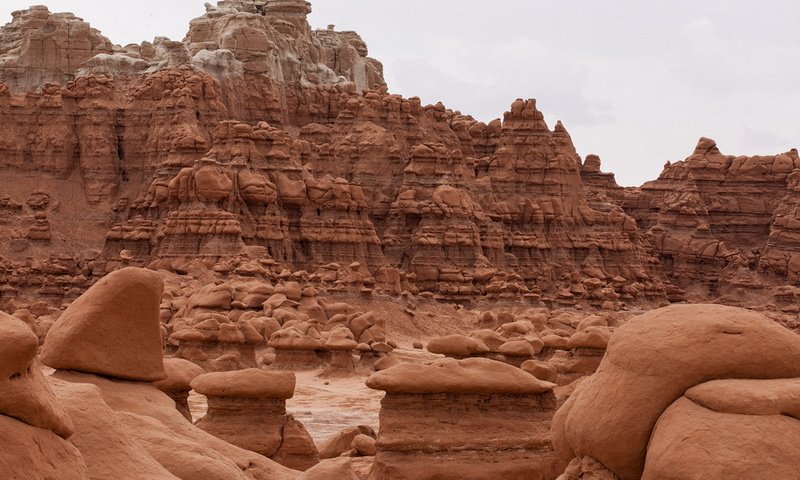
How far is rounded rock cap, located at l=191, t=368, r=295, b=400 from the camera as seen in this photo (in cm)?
1664

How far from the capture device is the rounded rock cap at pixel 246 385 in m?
16.6

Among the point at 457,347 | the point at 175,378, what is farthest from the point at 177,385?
the point at 457,347

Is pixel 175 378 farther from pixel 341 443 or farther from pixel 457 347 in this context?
pixel 457 347

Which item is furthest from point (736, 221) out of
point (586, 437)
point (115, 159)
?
point (586, 437)

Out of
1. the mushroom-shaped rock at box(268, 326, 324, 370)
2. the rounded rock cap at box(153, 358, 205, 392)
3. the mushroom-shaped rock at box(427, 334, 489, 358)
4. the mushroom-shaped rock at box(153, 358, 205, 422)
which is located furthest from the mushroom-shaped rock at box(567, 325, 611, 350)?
the mushroom-shaped rock at box(153, 358, 205, 422)

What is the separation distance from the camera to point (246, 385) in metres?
16.8

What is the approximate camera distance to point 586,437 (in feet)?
27.6

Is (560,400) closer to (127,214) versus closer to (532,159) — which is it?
(127,214)

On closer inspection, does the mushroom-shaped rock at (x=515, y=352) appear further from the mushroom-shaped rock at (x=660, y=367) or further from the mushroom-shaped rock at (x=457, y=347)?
the mushroom-shaped rock at (x=660, y=367)

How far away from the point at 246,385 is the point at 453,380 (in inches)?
143

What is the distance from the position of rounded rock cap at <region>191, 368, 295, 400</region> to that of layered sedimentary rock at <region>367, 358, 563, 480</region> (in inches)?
112

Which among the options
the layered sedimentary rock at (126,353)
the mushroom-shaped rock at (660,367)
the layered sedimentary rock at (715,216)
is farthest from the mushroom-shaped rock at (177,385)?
the layered sedimentary rock at (715,216)

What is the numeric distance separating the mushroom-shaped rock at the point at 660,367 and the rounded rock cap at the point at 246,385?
8.64 metres

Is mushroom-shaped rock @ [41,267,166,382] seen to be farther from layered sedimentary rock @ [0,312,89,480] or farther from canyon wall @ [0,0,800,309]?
canyon wall @ [0,0,800,309]
